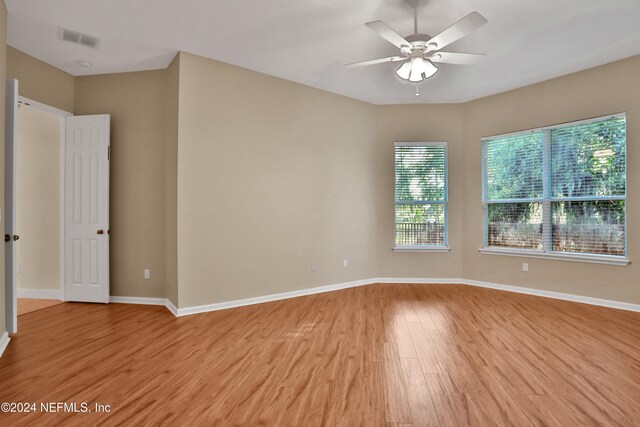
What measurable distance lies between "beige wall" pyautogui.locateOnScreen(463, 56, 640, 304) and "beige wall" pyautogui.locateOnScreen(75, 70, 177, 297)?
15.2ft

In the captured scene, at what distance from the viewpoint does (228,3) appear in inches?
114

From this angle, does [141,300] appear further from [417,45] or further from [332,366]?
[417,45]

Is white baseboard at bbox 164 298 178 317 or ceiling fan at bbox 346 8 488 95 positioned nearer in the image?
ceiling fan at bbox 346 8 488 95

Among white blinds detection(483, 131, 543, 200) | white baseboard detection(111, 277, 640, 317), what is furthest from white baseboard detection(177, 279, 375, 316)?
white blinds detection(483, 131, 543, 200)

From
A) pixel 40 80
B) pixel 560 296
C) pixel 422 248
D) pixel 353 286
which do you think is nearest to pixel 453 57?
pixel 422 248

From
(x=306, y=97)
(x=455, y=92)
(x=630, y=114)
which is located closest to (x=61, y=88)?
(x=306, y=97)

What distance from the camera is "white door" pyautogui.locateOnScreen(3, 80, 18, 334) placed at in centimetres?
297

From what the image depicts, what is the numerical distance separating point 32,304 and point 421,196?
570 cm

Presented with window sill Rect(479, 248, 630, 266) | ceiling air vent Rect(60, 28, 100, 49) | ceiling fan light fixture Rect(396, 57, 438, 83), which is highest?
ceiling air vent Rect(60, 28, 100, 49)

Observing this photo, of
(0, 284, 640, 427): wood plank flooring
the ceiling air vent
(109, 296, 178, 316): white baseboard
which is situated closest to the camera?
(0, 284, 640, 427): wood plank flooring

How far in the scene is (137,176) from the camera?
4316 mm

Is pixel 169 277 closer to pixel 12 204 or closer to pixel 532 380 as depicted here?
pixel 12 204

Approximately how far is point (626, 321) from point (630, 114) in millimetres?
2451

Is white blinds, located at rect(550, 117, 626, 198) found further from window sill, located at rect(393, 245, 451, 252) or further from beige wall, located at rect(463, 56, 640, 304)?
window sill, located at rect(393, 245, 451, 252)
